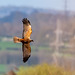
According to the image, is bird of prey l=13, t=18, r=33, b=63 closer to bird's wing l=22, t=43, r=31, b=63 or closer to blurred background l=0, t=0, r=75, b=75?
bird's wing l=22, t=43, r=31, b=63

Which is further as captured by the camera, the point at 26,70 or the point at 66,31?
the point at 66,31

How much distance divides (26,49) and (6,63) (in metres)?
12.9

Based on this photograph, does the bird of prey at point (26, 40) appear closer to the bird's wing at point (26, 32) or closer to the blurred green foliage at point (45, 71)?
the bird's wing at point (26, 32)

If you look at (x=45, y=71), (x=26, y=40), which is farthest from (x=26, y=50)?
(x=45, y=71)

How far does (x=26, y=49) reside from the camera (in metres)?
2.76

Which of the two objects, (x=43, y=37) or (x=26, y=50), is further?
(x=43, y=37)

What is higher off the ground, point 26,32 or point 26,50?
point 26,32

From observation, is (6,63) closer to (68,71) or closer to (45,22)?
(45,22)

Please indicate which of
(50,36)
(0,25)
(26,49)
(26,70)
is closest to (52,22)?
(50,36)

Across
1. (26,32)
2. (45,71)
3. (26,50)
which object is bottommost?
(45,71)

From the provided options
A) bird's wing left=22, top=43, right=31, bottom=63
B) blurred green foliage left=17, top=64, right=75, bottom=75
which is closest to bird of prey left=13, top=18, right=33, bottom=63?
bird's wing left=22, top=43, right=31, bottom=63

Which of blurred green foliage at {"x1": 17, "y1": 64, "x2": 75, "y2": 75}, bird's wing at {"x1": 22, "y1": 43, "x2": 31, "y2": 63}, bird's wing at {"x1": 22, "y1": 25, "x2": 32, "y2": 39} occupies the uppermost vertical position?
bird's wing at {"x1": 22, "y1": 25, "x2": 32, "y2": 39}

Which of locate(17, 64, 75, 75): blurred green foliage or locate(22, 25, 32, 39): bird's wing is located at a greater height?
locate(22, 25, 32, 39): bird's wing

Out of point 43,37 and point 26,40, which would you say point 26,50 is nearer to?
point 26,40
